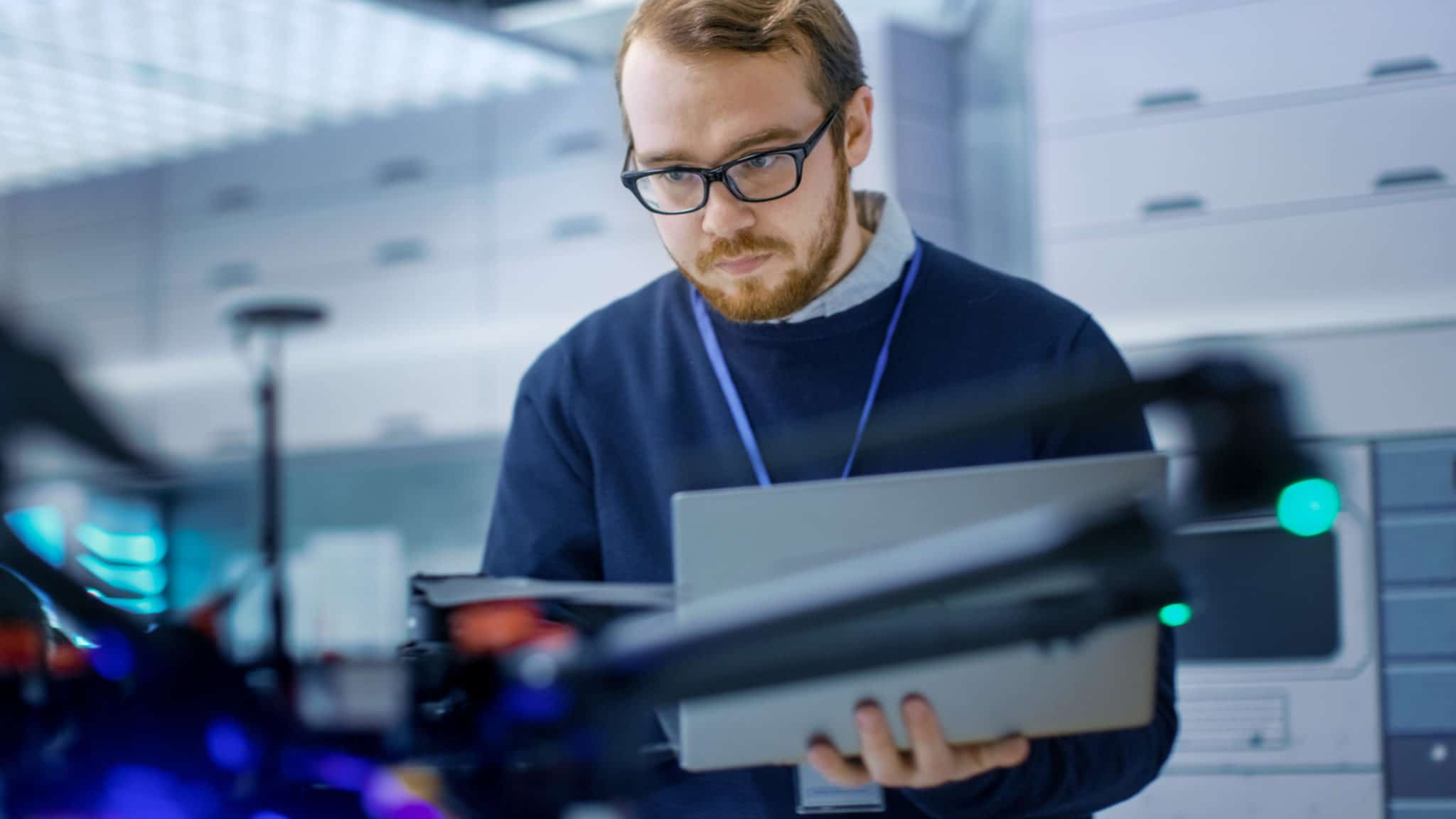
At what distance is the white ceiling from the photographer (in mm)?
3131

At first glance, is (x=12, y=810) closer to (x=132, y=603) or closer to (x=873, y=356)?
(x=132, y=603)

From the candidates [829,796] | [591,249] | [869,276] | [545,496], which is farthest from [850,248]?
[591,249]

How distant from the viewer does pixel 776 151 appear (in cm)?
112

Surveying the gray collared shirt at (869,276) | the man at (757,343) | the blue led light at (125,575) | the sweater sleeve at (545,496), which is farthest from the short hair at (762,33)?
the blue led light at (125,575)

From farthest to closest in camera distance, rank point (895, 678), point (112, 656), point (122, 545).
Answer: point (895, 678) → point (122, 545) → point (112, 656)

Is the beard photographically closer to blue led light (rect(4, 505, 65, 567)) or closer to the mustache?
the mustache

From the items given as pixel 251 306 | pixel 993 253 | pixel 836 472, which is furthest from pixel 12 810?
pixel 251 306

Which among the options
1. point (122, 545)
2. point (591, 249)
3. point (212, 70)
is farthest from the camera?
point (212, 70)

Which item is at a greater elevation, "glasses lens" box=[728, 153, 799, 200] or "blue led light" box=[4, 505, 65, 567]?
"glasses lens" box=[728, 153, 799, 200]

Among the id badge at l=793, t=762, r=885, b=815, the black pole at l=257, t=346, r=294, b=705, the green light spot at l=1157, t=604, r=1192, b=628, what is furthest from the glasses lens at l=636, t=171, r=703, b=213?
the black pole at l=257, t=346, r=294, b=705

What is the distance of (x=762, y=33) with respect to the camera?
3.73ft

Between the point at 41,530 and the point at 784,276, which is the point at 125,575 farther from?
the point at 784,276

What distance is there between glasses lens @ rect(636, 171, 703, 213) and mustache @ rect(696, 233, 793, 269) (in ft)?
0.14

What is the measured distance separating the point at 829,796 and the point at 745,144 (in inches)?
22.1
